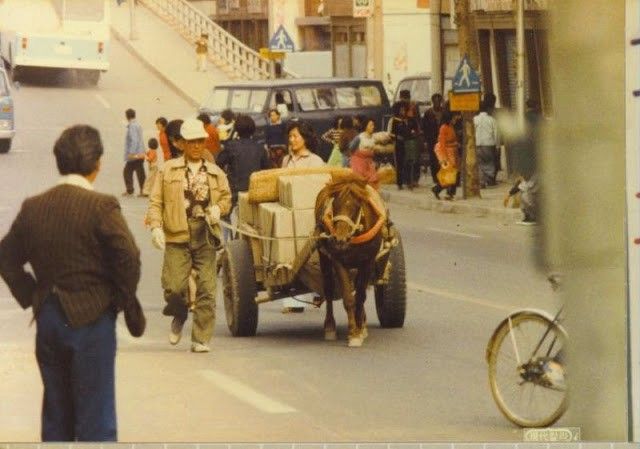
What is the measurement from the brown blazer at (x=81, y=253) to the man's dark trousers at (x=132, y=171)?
1663 millimetres

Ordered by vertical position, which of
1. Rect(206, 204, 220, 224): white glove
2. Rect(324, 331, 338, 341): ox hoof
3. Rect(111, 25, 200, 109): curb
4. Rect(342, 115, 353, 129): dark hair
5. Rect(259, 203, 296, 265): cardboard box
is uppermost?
Rect(111, 25, 200, 109): curb

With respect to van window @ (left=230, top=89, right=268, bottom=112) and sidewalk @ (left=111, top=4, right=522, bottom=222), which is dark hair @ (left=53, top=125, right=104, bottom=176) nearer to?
sidewalk @ (left=111, top=4, right=522, bottom=222)

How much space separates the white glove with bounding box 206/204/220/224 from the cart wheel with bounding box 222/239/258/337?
1197mm

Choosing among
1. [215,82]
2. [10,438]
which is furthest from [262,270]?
[10,438]

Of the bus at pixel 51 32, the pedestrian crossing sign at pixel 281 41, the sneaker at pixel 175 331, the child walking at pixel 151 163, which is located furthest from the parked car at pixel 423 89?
the bus at pixel 51 32

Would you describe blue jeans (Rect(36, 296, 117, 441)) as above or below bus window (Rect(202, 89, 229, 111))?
below

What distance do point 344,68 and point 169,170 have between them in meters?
1.16

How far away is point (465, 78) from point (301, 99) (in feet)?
22.6

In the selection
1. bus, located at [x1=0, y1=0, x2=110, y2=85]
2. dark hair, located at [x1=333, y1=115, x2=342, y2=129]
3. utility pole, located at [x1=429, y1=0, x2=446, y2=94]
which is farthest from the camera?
utility pole, located at [x1=429, y1=0, x2=446, y2=94]

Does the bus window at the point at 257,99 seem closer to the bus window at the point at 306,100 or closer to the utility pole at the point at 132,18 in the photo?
the bus window at the point at 306,100

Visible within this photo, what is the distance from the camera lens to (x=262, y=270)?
13930 millimetres

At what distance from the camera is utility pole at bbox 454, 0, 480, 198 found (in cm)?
1671

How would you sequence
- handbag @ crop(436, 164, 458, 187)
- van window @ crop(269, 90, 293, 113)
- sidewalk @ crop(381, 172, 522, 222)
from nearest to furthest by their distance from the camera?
van window @ crop(269, 90, 293, 113) < sidewalk @ crop(381, 172, 522, 222) < handbag @ crop(436, 164, 458, 187)

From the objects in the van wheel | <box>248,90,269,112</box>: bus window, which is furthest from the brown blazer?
<box>248,90,269,112</box>: bus window
